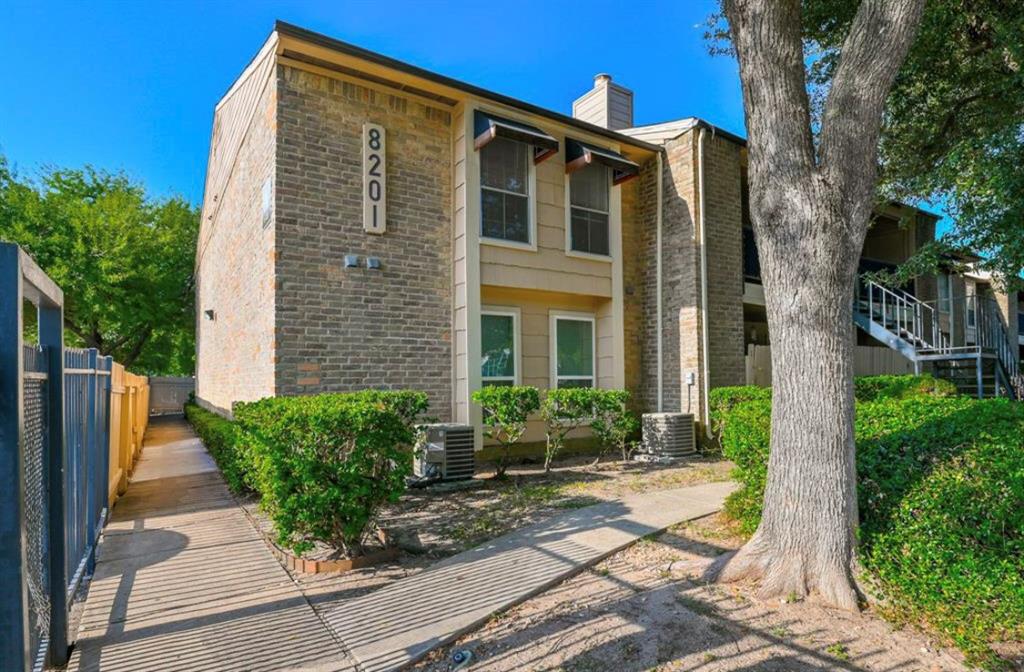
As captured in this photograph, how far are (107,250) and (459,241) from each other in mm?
20012

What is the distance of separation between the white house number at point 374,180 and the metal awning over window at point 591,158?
338cm

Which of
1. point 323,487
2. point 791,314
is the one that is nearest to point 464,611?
point 323,487

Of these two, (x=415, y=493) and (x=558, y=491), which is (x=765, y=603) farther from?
(x=415, y=493)

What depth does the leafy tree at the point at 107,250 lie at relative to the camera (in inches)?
838

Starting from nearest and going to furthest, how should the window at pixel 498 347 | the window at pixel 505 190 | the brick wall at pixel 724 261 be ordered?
the window at pixel 505 190, the window at pixel 498 347, the brick wall at pixel 724 261

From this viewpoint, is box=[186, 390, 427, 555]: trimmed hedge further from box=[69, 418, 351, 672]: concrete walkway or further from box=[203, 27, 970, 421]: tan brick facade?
box=[203, 27, 970, 421]: tan brick facade

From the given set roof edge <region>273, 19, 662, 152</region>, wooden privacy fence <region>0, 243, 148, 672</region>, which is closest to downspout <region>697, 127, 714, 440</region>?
roof edge <region>273, 19, 662, 152</region>

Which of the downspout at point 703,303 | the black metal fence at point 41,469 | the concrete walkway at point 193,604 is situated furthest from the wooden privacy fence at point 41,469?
the downspout at point 703,303

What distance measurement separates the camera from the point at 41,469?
9.27ft

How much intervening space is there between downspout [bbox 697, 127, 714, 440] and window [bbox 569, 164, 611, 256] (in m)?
1.71

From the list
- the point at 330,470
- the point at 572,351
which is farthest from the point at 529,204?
the point at 330,470

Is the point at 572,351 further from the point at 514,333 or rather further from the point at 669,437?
the point at 669,437

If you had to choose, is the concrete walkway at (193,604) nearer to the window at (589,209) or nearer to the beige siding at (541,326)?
the beige siding at (541,326)

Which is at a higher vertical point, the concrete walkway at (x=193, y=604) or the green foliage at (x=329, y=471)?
the green foliage at (x=329, y=471)
